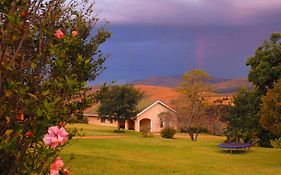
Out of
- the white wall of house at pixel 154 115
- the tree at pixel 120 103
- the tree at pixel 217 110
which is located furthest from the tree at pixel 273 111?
the white wall of house at pixel 154 115

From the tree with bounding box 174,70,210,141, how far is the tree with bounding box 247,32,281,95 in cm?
1420

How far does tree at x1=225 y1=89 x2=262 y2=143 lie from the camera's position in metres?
39.8

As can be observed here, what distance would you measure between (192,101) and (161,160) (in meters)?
30.8

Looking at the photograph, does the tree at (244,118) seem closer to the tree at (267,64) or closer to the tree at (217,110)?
the tree at (267,64)

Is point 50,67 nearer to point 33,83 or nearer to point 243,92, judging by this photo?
point 33,83

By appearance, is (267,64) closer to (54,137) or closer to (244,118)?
(244,118)

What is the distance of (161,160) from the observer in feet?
85.8

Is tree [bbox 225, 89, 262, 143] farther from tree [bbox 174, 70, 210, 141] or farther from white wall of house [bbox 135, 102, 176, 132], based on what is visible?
white wall of house [bbox 135, 102, 176, 132]

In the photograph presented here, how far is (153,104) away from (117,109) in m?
11.1

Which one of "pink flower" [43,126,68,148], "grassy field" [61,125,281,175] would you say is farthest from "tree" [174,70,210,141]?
"pink flower" [43,126,68,148]

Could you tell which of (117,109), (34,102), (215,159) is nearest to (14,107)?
(34,102)

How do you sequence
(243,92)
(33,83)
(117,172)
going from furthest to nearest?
1. (243,92)
2. (117,172)
3. (33,83)

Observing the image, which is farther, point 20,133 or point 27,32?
point 27,32

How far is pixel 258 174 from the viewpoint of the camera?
20.6 meters
